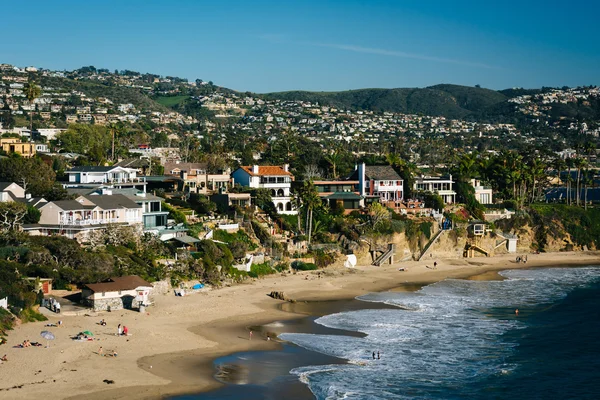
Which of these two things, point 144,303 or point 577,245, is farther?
point 577,245

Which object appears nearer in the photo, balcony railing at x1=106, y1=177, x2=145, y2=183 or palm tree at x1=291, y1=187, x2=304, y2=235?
palm tree at x1=291, y1=187, x2=304, y2=235

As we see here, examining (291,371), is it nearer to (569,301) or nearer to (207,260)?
(207,260)

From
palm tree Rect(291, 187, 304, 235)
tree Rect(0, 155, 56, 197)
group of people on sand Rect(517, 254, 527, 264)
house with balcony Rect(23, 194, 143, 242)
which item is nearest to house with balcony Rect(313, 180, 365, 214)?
palm tree Rect(291, 187, 304, 235)

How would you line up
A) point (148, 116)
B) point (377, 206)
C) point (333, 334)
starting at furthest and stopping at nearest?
point (148, 116) < point (377, 206) < point (333, 334)

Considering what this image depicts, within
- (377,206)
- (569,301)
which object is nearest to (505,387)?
(569,301)

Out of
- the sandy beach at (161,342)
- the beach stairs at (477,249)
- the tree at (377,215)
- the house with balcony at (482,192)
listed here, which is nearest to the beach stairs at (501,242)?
the beach stairs at (477,249)

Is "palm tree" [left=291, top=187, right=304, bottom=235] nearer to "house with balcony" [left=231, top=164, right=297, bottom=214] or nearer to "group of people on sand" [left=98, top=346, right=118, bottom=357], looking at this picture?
"house with balcony" [left=231, top=164, right=297, bottom=214]
